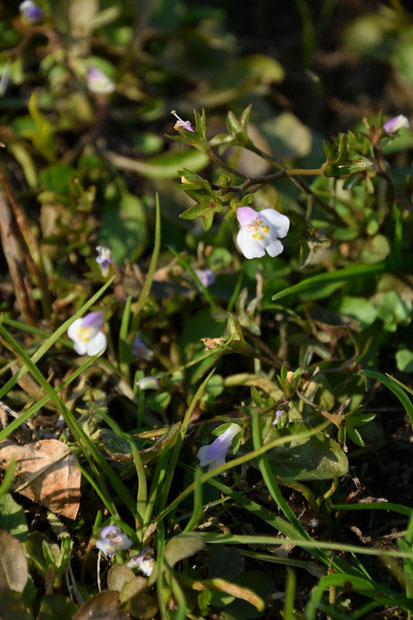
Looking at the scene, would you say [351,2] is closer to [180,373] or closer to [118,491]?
[180,373]

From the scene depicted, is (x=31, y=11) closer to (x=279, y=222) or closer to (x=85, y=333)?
(x=85, y=333)

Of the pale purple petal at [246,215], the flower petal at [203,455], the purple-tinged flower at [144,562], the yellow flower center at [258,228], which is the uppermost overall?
the pale purple petal at [246,215]

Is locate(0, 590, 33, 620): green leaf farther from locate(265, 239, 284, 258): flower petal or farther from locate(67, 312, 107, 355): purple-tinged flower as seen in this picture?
locate(265, 239, 284, 258): flower petal

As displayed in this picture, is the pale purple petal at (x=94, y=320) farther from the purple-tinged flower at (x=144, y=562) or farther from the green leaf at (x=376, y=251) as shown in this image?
the green leaf at (x=376, y=251)

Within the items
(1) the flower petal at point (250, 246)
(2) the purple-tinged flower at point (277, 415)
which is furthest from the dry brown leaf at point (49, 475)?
(1) the flower petal at point (250, 246)

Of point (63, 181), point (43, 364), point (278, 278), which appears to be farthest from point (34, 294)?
point (278, 278)

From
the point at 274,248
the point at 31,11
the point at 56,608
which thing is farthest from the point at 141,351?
the point at 31,11

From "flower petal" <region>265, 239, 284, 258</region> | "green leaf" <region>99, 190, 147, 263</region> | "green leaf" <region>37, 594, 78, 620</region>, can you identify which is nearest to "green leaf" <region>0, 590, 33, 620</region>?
"green leaf" <region>37, 594, 78, 620</region>
